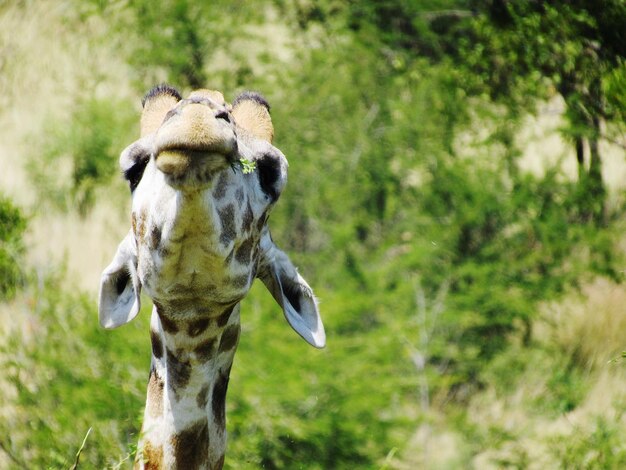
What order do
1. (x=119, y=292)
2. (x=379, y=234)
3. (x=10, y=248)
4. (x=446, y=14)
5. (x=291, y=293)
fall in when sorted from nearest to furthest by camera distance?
1. (x=119, y=292)
2. (x=291, y=293)
3. (x=10, y=248)
4. (x=379, y=234)
5. (x=446, y=14)

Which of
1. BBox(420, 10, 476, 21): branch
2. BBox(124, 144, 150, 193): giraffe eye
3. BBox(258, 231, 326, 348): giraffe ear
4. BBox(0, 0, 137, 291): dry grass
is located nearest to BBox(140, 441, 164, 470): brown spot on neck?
BBox(258, 231, 326, 348): giraffe ear

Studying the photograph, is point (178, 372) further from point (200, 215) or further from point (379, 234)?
point (379, 234)

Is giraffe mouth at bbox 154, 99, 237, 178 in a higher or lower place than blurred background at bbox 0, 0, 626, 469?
higher

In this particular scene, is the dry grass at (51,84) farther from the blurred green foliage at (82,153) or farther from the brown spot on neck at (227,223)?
the brown spot on neck at (227,223)

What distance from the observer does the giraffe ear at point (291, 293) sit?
12.4ft

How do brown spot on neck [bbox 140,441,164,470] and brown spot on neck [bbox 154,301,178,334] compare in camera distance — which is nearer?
brown spot on neck [bbox 154,301,178,334]

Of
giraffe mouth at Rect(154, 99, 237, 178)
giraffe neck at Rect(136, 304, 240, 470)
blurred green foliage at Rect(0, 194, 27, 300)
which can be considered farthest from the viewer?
blurred green foliage at Rect(0, 194, 27, 300)

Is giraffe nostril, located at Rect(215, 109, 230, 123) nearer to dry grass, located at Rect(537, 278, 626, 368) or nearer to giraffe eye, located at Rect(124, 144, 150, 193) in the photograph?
giraffe eye, located at Rect(124, 144, 150, 193)

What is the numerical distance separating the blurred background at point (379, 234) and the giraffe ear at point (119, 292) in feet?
11.0

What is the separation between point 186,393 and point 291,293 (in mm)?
570

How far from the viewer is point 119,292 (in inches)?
150

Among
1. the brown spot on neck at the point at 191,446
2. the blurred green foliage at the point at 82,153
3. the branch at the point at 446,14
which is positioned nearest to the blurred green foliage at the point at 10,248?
the blurred green foliage at the point at 82,153

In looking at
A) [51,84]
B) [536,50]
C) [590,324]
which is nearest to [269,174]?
[536,50]

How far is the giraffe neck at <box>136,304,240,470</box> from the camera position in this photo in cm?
351
